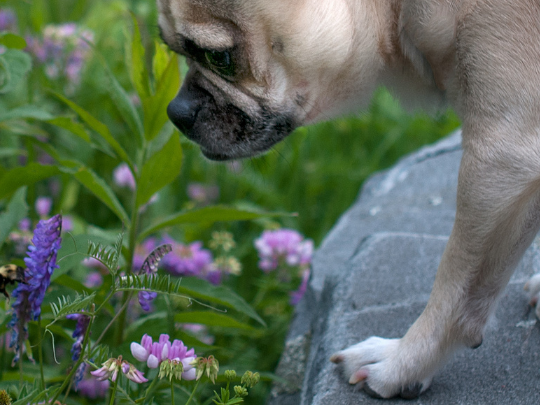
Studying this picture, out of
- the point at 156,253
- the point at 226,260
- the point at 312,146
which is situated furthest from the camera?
the point at 312,146

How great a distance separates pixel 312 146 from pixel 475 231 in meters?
2.76

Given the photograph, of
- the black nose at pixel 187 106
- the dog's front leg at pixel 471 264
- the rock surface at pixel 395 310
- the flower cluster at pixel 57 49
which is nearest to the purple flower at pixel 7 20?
the flower cluster at pixel 57 49

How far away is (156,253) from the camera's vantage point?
1481 mm

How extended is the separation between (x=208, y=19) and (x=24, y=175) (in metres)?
0.79

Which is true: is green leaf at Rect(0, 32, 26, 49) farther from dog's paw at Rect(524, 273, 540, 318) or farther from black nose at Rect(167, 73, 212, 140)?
dog's paw at Rect(524, 273, 540, 318)

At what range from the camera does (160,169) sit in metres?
1.92

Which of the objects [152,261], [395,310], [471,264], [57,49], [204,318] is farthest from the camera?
[57,49]

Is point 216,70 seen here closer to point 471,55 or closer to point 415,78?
point 415,78

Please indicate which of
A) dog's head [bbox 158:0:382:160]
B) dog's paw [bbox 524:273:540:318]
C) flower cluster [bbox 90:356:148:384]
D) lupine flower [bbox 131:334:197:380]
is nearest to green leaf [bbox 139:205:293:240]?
dog's head [bbox 158:0:382:160]

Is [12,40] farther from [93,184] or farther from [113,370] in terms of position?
[113,370]

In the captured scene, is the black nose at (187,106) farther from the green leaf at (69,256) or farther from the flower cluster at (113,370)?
the flower cluster at (113,370)

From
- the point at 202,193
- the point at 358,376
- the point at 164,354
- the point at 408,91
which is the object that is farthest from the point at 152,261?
the point at 202,193

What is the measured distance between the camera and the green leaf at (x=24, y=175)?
195 cm

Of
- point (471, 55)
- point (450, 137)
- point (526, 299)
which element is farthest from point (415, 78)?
point (450, 137)
